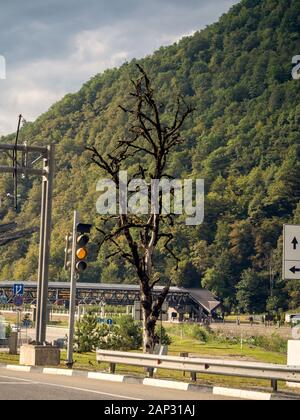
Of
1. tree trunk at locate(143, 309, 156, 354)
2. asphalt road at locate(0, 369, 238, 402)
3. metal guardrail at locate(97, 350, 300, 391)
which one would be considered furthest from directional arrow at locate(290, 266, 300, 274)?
tree trunk at locate(143, 309, 156, 354)

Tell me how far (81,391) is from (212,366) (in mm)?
3810

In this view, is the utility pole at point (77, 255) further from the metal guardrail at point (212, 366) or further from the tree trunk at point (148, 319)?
the tree trunk at point (148, 319)

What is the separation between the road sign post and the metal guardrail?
5.85ft

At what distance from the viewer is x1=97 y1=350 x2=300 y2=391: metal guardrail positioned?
57.1 feet

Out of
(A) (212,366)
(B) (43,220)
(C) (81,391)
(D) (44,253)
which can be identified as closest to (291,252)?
Result: (A) (212,366)

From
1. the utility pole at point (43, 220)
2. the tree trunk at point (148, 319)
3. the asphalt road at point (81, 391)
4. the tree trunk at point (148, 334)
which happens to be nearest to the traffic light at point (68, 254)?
the utility pole at point (43, 220)

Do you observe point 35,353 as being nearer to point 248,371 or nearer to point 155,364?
point 155,364

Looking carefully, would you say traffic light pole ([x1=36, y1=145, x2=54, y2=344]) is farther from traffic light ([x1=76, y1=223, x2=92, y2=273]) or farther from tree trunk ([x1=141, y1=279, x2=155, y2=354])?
tree trunk ([x1=141, y1=279, x2=155, y2=354])

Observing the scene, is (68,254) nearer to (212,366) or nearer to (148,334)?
(148,334)

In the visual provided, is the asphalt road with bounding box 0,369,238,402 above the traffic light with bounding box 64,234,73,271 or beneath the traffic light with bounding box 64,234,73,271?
beneath

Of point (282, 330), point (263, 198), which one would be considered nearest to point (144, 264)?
point (282, 330)

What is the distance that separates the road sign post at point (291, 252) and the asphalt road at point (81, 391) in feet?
8.98

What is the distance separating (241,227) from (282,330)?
7729 centimetres
